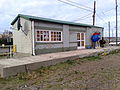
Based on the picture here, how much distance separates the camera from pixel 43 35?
A: 33.5 ft

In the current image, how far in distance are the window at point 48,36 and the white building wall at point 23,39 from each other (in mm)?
724

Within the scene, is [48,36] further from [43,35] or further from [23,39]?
[23,39]

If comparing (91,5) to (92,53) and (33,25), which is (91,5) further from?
(33,25)

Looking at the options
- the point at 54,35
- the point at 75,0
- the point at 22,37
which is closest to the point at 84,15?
the point at 75,0

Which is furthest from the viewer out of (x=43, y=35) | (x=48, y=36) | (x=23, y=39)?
(x=48, y=36)

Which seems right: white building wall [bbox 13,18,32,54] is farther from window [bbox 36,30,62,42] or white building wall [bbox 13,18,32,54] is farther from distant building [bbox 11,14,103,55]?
window [bbox 36,30,62,42]

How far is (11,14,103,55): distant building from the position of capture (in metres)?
9.59

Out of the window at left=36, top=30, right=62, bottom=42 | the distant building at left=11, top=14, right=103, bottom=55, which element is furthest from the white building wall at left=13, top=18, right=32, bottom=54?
the window at left=36, top=30, right=62, bottom=42

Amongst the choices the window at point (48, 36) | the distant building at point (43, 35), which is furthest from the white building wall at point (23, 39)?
the window at point (48, 36)

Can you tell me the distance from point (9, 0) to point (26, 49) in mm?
5014

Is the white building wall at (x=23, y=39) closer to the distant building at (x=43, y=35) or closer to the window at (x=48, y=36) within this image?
the distant building at (x=43, y=35)

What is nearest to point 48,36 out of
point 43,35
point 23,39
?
point 43,35

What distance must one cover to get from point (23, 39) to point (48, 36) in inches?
82.9

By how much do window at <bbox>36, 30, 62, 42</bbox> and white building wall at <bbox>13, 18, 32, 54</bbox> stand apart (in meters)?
0.72
